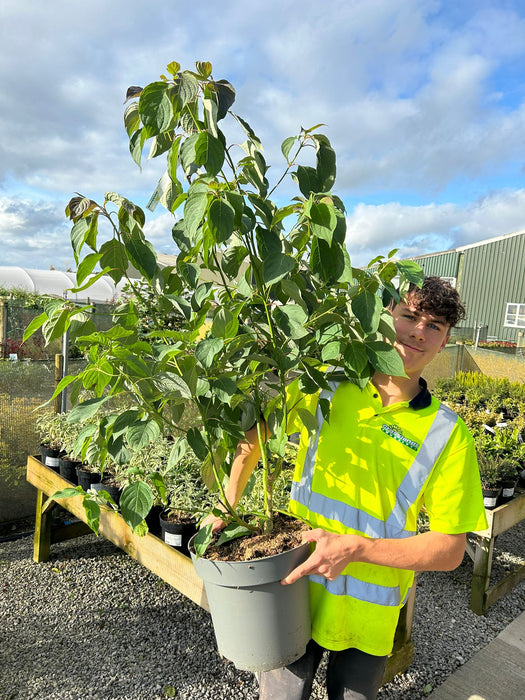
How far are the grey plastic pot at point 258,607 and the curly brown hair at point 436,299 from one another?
0.66 m

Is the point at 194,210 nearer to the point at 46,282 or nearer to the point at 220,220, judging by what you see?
the point at 220,220

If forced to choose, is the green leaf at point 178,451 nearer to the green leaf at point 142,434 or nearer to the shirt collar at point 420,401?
the green leaf at point 142,434

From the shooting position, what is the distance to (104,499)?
51.1 inches

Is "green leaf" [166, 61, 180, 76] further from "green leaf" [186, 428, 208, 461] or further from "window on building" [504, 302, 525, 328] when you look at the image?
"window on building" [504, 302, 525, 328]

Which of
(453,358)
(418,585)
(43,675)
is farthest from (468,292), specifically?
(43,675)

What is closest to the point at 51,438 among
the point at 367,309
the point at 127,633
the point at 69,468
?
the point at 69,468

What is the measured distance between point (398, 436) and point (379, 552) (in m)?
0.28

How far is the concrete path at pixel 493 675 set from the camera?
2.21 meters

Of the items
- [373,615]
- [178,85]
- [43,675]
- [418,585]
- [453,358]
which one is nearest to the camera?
[178,85]

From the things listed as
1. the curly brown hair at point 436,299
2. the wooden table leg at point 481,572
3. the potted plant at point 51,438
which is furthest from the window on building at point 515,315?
the curly brown hair at point 436,299

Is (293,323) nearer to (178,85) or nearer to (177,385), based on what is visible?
(177,385)

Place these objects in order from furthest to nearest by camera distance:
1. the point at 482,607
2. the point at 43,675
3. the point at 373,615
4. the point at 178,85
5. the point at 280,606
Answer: the point at 482,607
the point at 43,675
the point at 373,615
the point at 280,606
the point at 178,85

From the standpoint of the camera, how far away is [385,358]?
3.39ft

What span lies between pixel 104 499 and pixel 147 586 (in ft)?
6.56
